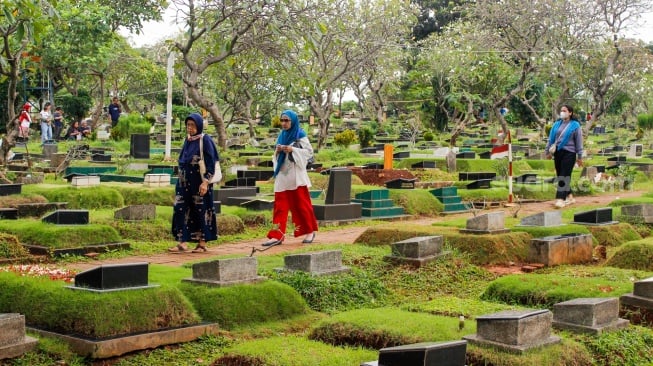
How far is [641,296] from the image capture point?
27.9 feet

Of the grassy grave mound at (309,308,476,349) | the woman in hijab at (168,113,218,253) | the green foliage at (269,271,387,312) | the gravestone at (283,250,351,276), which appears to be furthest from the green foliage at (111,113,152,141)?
the grassy grave mound at (309,308,476,349)

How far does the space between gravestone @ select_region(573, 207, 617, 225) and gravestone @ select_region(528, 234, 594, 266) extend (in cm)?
140

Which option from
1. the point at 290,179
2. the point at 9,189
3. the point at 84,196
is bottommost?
the point at 84,196

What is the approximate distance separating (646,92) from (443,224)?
4185 cm

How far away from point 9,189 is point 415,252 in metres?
6.17

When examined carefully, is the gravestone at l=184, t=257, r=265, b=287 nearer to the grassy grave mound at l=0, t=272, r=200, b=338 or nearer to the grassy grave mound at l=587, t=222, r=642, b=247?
the grassy grave mound at l=0, t=272, r=200, b=338

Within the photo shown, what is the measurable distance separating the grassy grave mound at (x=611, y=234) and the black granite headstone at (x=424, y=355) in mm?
7420

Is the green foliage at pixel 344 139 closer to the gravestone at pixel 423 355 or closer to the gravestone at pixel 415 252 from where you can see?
the gravestone at pixel 415 252

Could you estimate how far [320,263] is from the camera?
9.34 m

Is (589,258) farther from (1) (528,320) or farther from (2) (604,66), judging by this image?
(2) (604,66)

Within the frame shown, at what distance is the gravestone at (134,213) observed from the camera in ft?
40.9

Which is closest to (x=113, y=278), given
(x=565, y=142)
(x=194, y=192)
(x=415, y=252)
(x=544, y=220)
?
(x=194, y=192)

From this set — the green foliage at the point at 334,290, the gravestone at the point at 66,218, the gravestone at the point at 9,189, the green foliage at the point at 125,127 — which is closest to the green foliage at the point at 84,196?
the gravestone at the point at 9,189

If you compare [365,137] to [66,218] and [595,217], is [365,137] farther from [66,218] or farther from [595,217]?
[66,218]
